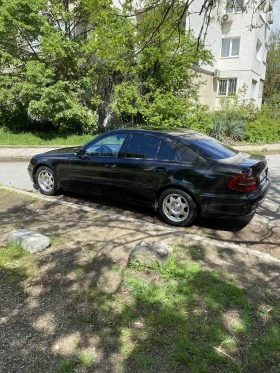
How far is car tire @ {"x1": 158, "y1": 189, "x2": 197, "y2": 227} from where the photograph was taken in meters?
4.59

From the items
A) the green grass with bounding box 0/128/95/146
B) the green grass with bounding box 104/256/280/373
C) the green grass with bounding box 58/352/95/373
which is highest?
the green grass with bounding box 0/128/95/146

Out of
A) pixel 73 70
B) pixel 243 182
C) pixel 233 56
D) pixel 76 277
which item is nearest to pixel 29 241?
pixel 76 277

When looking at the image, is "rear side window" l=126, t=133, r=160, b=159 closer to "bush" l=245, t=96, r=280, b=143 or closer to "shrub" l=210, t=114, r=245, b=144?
"shrub" l=210, t=114, r=245, b=144

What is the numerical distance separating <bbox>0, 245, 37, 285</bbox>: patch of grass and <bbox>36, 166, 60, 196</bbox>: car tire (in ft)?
8.47

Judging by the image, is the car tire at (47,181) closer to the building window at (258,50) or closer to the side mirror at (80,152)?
the side mirror at (80,152)

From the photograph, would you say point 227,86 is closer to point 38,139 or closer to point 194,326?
point 38,139

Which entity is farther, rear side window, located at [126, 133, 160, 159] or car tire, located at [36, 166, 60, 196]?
car tire, located at [36, 166, 60, 196]

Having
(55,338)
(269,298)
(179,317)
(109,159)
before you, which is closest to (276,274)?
(269,298)

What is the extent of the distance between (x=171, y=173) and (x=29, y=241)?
2.32 metres

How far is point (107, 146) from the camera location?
5465mm

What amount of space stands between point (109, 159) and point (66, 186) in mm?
1243

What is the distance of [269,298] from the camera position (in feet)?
9.30

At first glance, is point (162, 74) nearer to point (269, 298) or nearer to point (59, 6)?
point (59, 6)

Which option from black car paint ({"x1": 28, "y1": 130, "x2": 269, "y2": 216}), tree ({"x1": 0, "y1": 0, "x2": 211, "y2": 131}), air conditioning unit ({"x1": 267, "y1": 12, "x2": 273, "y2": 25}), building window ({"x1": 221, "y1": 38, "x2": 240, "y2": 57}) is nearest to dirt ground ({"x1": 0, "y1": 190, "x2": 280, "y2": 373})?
black car paint ({"x1": 28, "y1": 130, "x2": 269, "y2": 216})
